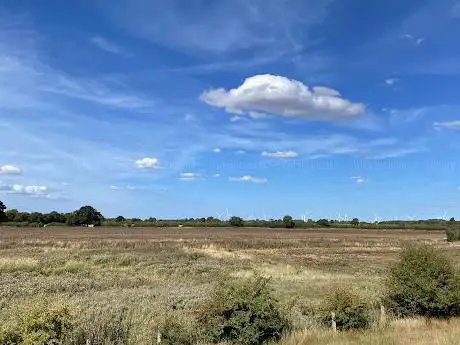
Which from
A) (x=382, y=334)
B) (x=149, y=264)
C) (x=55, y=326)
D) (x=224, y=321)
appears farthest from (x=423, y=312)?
(x=149, y=264)

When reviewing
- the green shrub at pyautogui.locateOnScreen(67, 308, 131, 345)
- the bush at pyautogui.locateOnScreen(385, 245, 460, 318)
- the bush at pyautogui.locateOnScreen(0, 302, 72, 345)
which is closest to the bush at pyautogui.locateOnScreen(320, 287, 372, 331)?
the bush at pyautogui.locateOnScreen(385, 245, 460, 318)

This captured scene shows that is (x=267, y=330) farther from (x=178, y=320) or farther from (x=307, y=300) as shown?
(x=307, y=300)

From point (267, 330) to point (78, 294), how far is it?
11.9 metres

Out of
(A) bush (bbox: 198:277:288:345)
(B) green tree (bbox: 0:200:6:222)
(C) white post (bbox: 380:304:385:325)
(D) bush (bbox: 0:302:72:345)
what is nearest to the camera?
(D) bush (bbox: 0:302:72:345)

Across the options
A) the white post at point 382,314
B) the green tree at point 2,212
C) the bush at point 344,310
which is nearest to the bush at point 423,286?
the white post at point 382,314

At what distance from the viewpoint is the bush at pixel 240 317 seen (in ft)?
48.3

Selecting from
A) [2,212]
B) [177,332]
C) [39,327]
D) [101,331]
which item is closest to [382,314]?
[177,332]

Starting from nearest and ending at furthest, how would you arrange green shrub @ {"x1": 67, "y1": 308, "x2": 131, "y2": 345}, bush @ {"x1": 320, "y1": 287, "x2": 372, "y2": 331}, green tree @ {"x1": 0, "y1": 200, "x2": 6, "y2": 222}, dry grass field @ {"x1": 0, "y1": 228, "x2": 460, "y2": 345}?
green shrub @ {"x1": 67, "y1": 308, "x2": 131, "y2": 345}
dry grass field @ {"x1": 0, "y1": 228, "x2": 460, "y2": 345}
bush @ {"x1": 320, "y1": 287, "x2": 372, "y2": 331}
green tree @ {"x1": 0, "y1": 200, "x2": 6, "y2": 222}

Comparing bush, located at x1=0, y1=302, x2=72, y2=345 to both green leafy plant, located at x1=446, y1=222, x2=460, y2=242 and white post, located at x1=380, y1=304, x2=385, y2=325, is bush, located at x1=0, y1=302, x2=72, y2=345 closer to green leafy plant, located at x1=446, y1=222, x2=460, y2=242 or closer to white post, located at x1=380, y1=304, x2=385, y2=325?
white post, located at x1=380, y1=304, x2=385, y2=325

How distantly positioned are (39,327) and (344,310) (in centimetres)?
949

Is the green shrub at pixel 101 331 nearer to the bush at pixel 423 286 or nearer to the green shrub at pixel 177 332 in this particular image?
the green shrub at pixel 177 332

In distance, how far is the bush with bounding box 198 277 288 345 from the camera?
14.7 meters

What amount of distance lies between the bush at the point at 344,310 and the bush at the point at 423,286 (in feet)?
9.27

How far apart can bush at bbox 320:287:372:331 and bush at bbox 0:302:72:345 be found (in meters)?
8.40
